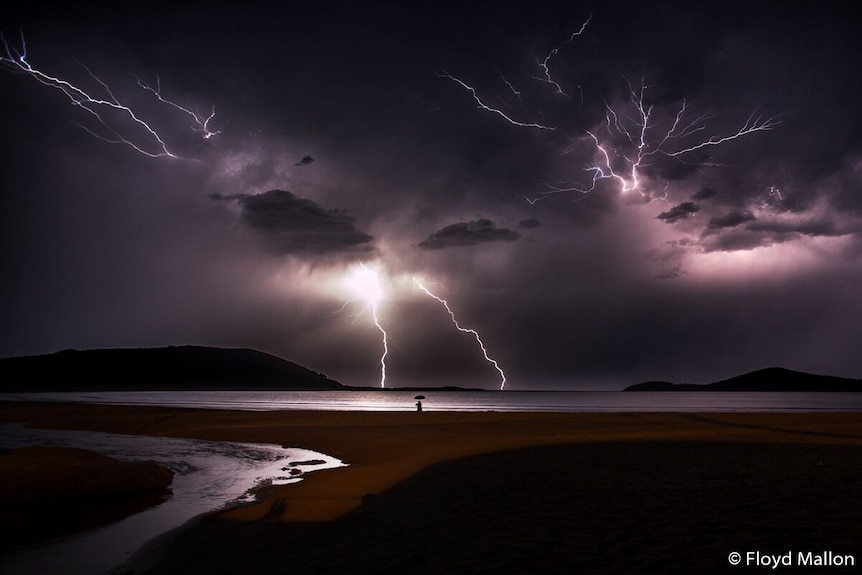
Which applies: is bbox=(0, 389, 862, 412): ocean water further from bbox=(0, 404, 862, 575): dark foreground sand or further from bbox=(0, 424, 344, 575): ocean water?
bbox=(0, 404, 862, 575): dark foreground sand

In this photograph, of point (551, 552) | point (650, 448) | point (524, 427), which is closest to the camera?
point (551, 552)

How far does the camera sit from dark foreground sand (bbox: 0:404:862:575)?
7258mm

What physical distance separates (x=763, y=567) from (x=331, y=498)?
305 inches

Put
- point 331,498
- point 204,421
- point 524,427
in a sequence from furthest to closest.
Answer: point 204,421 < point 524,427 < point 331,498

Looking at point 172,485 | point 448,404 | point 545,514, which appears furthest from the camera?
point 448,404

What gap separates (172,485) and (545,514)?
1001cm

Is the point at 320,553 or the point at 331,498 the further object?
the point at 331,498

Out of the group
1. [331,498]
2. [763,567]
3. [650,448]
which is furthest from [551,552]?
[650,448]

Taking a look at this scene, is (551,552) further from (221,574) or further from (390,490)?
(390,490)

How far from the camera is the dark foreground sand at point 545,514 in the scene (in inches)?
286

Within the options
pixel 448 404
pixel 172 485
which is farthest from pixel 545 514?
pixel 448 404

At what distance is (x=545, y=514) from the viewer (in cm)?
970

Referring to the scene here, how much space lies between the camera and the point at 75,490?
38.7 ft

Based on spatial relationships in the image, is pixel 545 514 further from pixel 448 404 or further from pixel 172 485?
pixel 448 404
